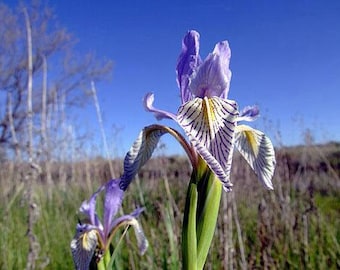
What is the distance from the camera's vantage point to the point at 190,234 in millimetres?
580

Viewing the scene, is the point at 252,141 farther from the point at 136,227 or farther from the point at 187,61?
the point at 136,227

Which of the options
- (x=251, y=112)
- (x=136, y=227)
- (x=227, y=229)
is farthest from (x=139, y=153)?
(x=227, y=229)

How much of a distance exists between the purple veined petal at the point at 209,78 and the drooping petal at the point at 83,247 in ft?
1.78

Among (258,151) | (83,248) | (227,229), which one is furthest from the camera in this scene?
(227,229)

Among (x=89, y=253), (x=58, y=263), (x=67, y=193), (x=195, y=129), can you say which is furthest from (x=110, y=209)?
(x=67, y=193)

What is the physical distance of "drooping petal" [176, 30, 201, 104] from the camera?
2.26ft

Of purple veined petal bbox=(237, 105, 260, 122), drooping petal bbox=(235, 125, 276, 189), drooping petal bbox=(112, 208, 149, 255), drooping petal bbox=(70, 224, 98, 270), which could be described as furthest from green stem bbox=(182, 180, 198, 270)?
drooping petal bbox=(112, 208, 149, 255)

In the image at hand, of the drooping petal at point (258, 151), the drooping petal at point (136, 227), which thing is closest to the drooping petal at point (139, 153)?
the drooping petal at point (258, 151)

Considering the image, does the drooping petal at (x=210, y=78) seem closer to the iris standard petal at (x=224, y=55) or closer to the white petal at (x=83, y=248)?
the iris standard petal at (x=224, y=55)

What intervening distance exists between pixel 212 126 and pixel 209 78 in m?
0.08

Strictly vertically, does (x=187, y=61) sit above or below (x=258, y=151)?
above

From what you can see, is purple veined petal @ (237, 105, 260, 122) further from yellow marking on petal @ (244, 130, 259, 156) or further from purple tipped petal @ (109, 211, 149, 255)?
purple tipped petal @ (109, 211, 149, 255)

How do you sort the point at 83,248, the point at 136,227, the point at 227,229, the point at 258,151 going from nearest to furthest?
the point at 258,151 < the point at 83,248 < the point at 136,227 < the point at 227,229

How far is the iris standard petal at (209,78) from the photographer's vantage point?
606 mm
